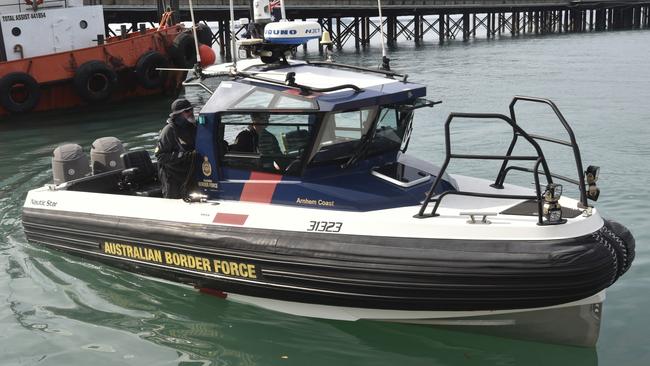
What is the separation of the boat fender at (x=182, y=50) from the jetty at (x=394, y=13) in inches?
161

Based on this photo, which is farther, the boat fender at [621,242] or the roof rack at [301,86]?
the roof rack at [301,86]

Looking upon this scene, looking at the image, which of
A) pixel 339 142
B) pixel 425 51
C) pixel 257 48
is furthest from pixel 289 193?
pixel 425 51

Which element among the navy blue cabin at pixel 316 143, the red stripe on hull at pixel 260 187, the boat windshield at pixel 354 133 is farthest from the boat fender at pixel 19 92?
the boat windshield at pixel 354 133

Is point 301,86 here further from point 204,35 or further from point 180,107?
point 204,35

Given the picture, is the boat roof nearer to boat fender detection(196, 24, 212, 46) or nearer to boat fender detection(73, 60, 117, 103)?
boat fender detection(73, 60, 117, 103)

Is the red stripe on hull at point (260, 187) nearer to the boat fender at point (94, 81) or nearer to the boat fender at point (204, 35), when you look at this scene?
the boat fender at point (94, 81)

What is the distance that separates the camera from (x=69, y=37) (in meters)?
20.2

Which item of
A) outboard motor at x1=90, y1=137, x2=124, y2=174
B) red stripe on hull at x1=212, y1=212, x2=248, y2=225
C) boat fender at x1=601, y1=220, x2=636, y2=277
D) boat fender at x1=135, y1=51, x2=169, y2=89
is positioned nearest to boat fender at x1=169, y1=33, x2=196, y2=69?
boat fender at x1=135, y1=51, x2=169, y2=89

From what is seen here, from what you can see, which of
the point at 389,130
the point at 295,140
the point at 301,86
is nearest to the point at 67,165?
the point at 295,140

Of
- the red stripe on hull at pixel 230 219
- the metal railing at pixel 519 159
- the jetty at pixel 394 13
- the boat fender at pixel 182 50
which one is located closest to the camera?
the metal railing at pixel 519 159

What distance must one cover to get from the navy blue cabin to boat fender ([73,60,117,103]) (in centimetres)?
1381

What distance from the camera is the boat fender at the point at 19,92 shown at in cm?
1797

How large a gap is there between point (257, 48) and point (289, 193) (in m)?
1.63

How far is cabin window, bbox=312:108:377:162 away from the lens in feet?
19.3
